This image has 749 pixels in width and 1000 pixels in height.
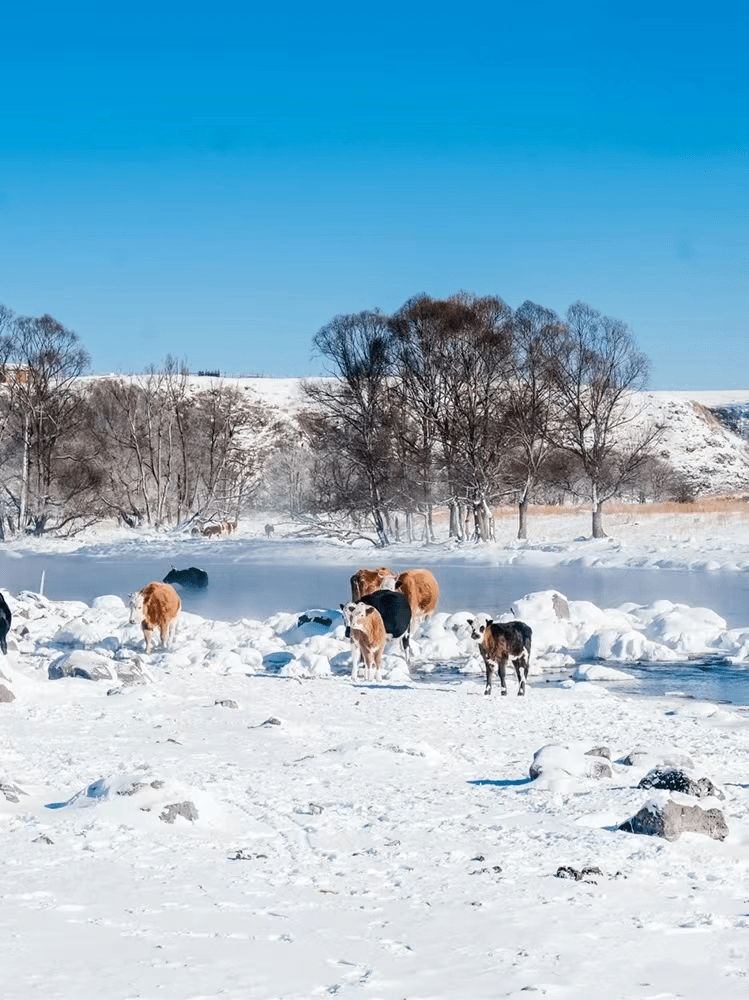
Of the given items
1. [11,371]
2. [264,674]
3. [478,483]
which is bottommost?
[264,674]

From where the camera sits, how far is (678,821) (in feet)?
20.4

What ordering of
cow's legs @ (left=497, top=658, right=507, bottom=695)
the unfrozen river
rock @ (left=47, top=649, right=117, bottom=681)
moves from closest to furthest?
1. rock @ (left=47, top=649, right=117, bottom=681)
2. cow's legs @ (left=497, top=658, right=507, bottom=695)
3. the unfrozen river

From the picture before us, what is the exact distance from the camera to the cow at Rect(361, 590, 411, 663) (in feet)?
57.5

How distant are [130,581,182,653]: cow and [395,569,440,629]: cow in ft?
14.7

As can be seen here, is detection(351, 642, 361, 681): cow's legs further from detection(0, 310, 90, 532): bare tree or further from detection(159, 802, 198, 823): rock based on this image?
detection(0, 310, 90, 532): bare tree

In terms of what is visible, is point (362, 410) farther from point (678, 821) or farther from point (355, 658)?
point (678, 821)

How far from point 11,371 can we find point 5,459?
4281mm

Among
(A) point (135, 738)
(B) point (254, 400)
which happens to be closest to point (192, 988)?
(A) point (135, 738)

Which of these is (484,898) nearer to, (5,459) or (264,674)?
(264,674)

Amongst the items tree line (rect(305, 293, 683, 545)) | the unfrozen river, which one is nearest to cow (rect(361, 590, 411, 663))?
the unfrozen river

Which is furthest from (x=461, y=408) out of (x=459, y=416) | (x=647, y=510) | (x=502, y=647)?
(x=502, y=647)

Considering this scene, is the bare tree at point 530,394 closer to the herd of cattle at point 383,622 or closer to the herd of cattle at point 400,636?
the herd of cattle at point 383,622

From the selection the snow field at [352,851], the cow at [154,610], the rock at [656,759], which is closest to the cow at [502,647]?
the snow field at [352,851]

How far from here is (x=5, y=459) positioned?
53406 millimetres
